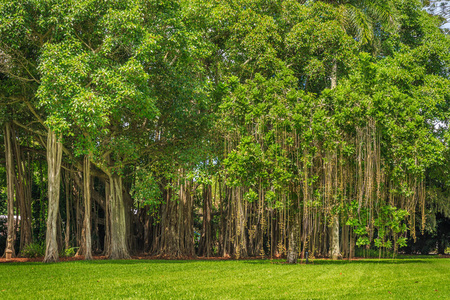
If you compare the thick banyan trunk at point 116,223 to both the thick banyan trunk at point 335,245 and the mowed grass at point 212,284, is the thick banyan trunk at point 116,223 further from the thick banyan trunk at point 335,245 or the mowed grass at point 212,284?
the thick banyan trunk at point 335,245

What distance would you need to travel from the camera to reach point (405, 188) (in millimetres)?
11062

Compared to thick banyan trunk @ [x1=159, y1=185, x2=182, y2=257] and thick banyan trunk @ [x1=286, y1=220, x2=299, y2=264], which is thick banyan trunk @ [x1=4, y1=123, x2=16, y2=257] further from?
thick banyan trunk @ [x1=286, y1=220, x2=299, y2=264]

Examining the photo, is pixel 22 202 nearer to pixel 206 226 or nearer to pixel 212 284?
pixel 206 226

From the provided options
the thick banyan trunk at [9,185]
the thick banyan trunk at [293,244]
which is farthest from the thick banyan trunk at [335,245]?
the thick banyan trunk at [9,185]

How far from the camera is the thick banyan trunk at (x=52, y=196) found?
431 inches

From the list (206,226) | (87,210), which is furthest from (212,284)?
(206,226)

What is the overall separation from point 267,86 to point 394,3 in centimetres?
683

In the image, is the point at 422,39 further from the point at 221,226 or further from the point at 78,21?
the point at 78,21

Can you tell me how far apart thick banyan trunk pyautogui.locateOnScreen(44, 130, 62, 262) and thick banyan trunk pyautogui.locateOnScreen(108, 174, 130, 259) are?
1.80m

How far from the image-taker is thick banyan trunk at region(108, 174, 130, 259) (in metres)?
12.8

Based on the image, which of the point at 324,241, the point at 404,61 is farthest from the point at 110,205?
the point at 404,61

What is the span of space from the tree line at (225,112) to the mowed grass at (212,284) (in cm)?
263

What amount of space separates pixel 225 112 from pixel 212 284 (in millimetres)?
6020

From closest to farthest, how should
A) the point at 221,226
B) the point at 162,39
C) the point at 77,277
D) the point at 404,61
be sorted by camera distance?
the point at 77,277 → the point at 162,39 → the point at 404,61 → the point at 221,226
